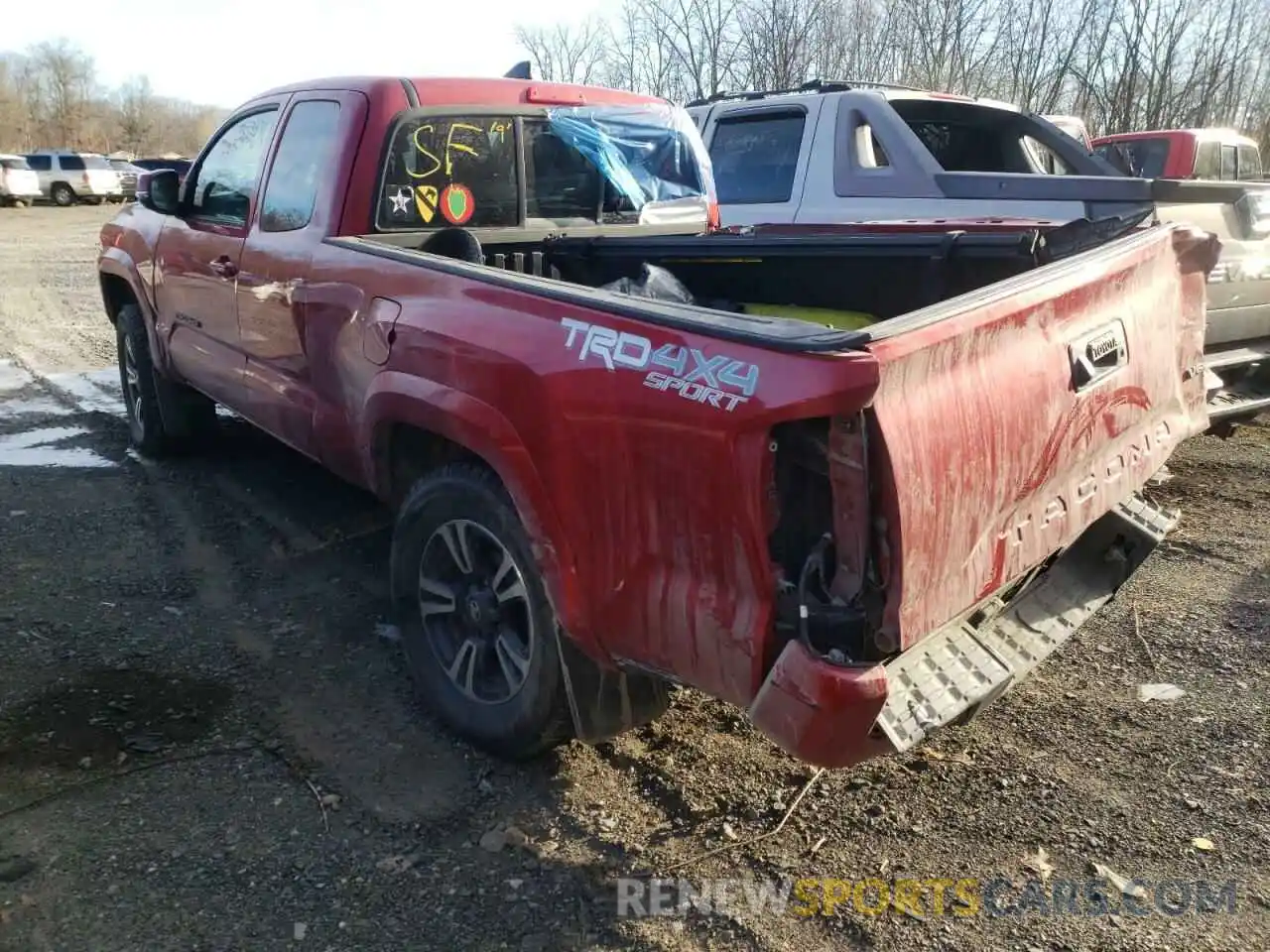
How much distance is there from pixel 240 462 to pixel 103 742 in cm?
311

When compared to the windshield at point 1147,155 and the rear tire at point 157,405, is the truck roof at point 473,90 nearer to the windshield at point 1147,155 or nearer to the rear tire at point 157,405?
the rear tire at point 157,405

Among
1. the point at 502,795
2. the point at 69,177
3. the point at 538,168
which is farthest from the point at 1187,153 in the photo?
the point at 69,177

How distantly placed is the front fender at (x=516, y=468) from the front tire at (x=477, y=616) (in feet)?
0.36

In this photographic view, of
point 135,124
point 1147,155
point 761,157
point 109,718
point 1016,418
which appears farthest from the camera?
point 135,124

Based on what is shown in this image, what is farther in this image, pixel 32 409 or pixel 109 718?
pixel 32 409

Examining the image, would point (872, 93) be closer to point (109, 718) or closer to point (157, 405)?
A: point (157, 405)

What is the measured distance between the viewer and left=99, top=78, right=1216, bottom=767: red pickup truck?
7.13 ft

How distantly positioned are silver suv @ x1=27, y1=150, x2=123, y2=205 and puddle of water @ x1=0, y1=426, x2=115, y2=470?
36600 millimetres

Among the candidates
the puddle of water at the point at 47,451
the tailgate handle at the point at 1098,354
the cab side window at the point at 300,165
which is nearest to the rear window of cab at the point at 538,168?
the cab side window at the point at 300,165

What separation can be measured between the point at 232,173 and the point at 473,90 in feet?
4.38

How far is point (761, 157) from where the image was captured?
24.1ft

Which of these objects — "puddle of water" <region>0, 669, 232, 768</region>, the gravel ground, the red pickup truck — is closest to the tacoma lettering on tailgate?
the red pickup truck

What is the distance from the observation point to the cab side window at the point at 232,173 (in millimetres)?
4504

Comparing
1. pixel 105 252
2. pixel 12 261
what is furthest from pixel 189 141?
pixel 105 252
